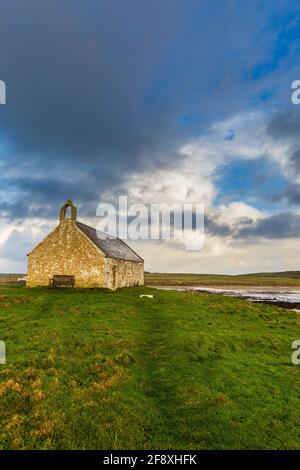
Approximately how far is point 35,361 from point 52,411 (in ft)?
17.0

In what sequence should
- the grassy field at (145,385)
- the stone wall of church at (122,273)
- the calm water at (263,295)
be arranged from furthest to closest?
the calm water at (263,295) → the stone wall of church at (122,273) → the grassy field at (145,385)

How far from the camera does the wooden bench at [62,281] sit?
43250 millimetres

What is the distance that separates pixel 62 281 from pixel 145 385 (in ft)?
108

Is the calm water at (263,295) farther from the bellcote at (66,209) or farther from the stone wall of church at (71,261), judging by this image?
the bellcote at (66,209)

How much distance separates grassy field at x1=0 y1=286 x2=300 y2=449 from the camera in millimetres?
Result: 9008

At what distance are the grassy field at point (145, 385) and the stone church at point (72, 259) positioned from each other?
17285 mm

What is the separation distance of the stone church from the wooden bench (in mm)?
139

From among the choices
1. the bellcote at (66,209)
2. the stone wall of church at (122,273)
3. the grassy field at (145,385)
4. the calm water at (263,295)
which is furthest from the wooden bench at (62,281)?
the calm water at (263,295)

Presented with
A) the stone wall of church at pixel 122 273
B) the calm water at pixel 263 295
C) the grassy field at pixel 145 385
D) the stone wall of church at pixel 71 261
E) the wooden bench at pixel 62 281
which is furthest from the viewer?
the calm water at pixel 263 295

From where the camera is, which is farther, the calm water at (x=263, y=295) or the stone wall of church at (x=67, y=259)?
the calm water at (x=263, y=295)

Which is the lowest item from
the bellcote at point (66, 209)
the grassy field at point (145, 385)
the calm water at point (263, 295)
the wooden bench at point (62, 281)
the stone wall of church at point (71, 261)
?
the calm water at point (263, 295)

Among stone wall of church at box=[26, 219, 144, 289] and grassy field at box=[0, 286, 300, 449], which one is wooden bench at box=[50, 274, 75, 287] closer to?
stone wall of church at box=[26, 219, 144, 289]

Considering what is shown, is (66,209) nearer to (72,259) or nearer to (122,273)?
(72,259)

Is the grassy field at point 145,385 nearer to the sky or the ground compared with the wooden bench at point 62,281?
nearer to the ground
